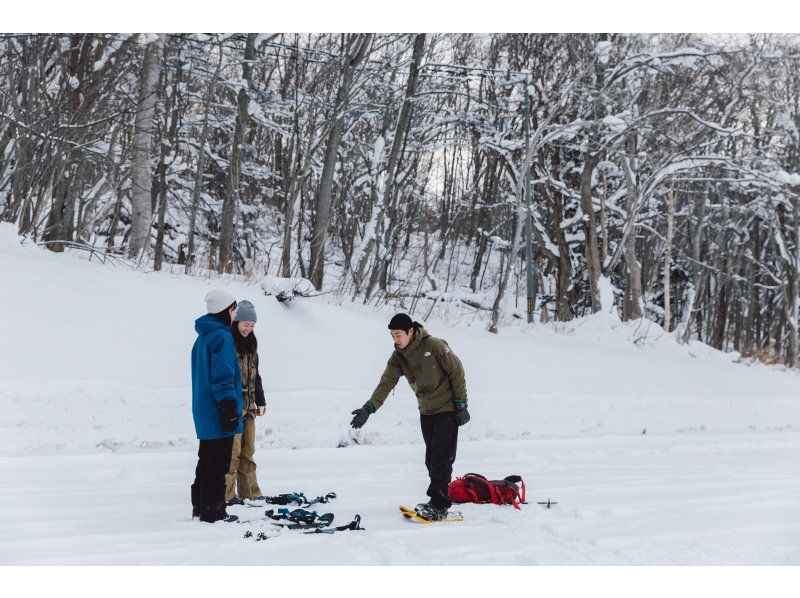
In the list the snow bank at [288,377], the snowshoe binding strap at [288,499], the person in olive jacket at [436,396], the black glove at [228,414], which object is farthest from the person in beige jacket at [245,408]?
the snow bank at [288,377]

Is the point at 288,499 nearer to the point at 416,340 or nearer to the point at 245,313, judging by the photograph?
the point at 245,313

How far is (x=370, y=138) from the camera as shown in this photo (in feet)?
74.5

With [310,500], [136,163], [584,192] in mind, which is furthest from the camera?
[584,192]

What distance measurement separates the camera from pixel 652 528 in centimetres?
530

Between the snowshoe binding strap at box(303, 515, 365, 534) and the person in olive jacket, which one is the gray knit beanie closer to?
the person in olive jacket

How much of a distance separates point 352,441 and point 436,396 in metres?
3.48

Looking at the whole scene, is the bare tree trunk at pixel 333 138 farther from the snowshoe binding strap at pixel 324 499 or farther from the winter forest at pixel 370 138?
the snowshoe binding strap at pixel 324 499

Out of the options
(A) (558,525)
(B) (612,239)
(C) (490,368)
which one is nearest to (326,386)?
(C) (490,368)

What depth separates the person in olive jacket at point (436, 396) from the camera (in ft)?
18.4

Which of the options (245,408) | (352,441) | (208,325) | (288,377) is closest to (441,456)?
(245,408)

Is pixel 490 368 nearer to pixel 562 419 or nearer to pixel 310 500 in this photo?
pixel 562 419

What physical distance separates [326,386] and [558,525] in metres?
5.27

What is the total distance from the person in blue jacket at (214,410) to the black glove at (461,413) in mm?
1592

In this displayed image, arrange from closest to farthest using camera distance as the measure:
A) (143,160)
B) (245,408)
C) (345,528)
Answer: (345,528), (245,408), (143,160)
